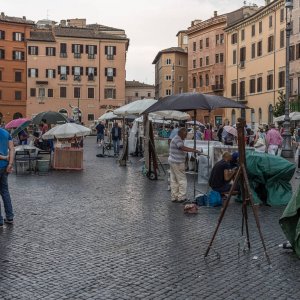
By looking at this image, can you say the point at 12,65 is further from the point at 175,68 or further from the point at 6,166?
the point at 6,166

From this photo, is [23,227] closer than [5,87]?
Yes

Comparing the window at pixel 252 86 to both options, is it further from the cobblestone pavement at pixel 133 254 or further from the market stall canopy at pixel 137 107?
the cobblestone pavement at pixel 133 254

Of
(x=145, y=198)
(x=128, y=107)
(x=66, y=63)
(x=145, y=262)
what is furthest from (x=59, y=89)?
(x=145, y=262)

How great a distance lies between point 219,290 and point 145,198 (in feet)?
25.0

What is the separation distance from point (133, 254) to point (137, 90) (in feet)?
427

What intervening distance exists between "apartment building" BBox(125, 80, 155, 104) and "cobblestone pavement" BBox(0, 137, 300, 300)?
402 ft

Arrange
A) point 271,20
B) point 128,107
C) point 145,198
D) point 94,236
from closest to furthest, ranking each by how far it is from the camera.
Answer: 1. point 94,236
2. point 145,198
3. point 128,107
4. point 271,20

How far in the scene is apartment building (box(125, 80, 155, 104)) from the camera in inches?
5320

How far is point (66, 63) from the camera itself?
8356 cm

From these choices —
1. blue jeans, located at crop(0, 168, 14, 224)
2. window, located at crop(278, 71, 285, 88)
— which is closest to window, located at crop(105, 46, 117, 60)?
window, located at crop(278, 71, 285, 88)

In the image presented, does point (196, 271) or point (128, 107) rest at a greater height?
point (128, 107)

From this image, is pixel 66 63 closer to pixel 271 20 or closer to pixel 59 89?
pixel 59 89

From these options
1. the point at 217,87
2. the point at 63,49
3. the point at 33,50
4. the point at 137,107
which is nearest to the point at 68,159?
the point at 137,107

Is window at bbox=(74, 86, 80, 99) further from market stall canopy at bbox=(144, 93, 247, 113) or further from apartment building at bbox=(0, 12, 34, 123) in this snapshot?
market stall canopy at bbox=(144, 93, 247, 113)
